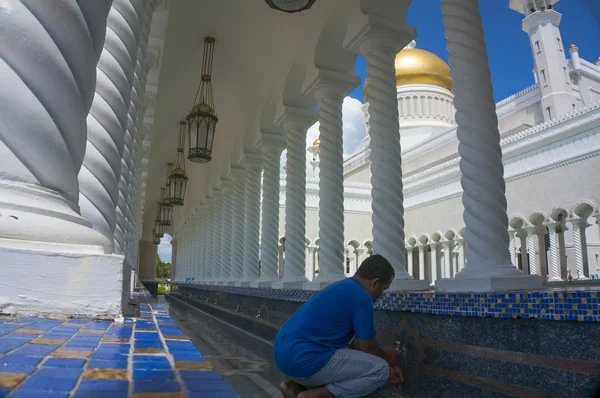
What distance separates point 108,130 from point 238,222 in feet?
37.3

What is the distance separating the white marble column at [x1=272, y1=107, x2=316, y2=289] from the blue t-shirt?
675cm

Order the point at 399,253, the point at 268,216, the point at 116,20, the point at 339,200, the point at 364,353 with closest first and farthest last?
the point at 364,353 → the point at 116,20 → the point at 399,253 → the point at 339,200 → the point at 268,216

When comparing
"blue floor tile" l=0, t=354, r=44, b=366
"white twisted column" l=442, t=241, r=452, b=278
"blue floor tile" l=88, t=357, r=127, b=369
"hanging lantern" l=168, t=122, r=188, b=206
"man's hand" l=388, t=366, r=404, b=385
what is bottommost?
"man's hand" l=388, t=366, r=404, b=385

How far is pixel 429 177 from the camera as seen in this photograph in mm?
24219

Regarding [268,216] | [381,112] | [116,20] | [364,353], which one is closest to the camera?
[364,353]

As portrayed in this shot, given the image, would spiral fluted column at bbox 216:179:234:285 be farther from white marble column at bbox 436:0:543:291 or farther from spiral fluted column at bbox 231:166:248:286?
white marble column at bbox 436:0:543:291

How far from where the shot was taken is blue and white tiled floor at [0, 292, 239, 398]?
4.37ft

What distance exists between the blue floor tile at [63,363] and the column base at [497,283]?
3.69 meters

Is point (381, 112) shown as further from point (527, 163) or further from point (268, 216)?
point (527, 163)

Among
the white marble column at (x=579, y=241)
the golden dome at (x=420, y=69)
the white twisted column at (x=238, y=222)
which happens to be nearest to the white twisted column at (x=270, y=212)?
the white twisted column at (x=238, y=222)

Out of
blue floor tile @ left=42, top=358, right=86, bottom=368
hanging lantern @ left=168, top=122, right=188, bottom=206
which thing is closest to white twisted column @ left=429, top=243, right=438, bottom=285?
hanging lantern @ left=168, top=122, right=188, bottom=206

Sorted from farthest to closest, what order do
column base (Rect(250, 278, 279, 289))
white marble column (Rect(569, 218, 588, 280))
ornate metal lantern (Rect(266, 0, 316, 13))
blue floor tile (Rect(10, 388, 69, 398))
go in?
white marble column (Rect(569, 218, 588, 280)), column base (Rect(250, 278, 279, 289)), ornate metal lantern (Rect(266, 0, 316, 13)), blue floor tile (Rect(10, 388, 69, 398))

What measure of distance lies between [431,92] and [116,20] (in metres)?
31.6

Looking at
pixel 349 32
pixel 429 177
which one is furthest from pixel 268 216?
pixel 429 177
